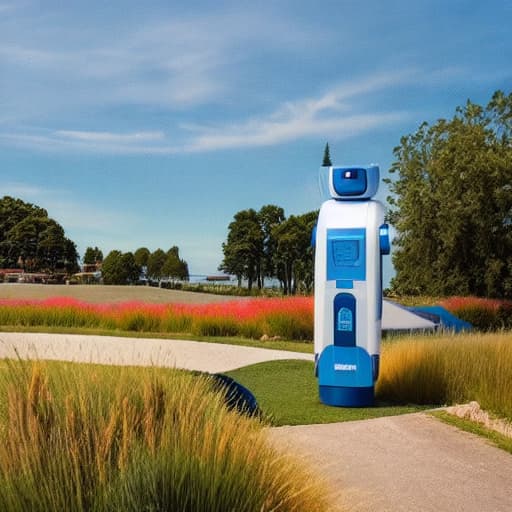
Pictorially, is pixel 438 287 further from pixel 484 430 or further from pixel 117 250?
pixel 117 250

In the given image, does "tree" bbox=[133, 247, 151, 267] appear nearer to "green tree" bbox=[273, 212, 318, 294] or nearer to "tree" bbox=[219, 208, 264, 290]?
"tree" bbox=[219, 208, 264, 290]

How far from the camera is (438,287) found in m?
23.5

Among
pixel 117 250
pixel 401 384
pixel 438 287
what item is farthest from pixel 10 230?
pixel 401 384

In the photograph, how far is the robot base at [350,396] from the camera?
6.86m

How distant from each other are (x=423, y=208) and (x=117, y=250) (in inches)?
1542

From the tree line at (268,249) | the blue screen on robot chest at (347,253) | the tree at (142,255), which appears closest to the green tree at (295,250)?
the tree line at (268,249)

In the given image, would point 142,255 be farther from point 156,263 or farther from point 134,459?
point 134,459

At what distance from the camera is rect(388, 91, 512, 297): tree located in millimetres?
21578

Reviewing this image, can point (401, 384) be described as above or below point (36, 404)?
below

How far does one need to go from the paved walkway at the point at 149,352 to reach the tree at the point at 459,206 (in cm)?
1258

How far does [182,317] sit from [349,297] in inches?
322

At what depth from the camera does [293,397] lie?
744 centimetres

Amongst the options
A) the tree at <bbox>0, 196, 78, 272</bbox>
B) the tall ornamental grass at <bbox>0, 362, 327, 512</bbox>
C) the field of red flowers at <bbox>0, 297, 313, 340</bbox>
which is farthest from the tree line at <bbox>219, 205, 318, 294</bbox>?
the tall ornamental grass at <bbox>0, 362, 327, 512</bbox>

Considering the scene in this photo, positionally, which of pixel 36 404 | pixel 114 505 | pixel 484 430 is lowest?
pixel 484 430
